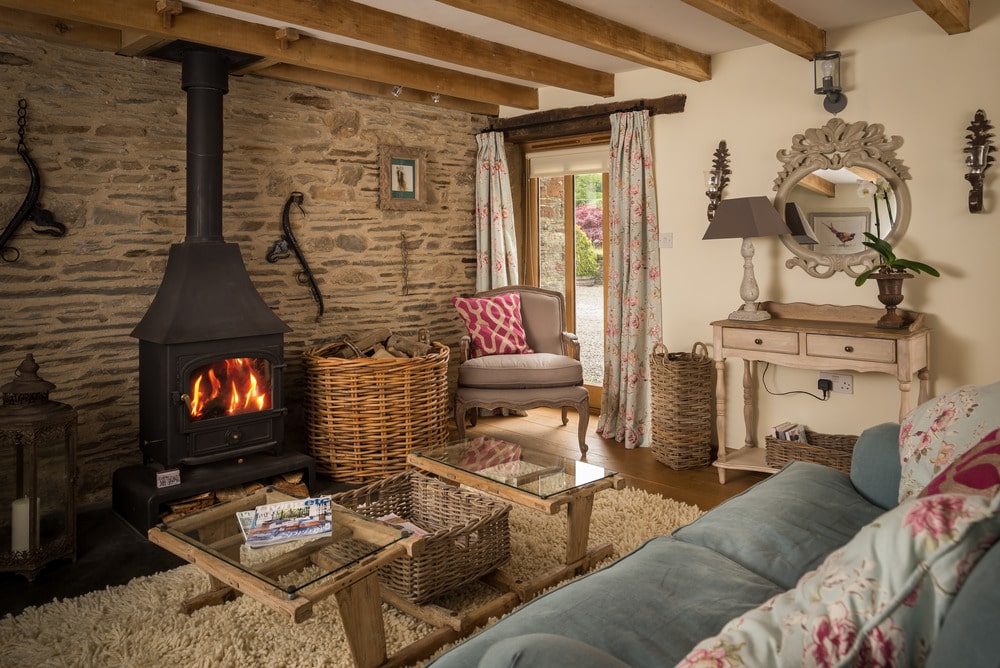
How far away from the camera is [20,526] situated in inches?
118

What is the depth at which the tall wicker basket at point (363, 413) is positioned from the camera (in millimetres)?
4113

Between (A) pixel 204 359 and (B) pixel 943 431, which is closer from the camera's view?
(B) pixel 943 431

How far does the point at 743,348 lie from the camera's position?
404cm

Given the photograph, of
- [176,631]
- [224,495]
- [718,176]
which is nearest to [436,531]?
[176,631]

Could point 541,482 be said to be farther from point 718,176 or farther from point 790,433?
point 718,176

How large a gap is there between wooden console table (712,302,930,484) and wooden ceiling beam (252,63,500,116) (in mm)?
2542

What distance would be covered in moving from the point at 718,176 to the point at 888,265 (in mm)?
1182

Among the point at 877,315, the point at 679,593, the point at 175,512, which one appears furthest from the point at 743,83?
the point at 175,512

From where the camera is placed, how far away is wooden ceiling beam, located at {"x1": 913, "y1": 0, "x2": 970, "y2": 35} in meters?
3.17

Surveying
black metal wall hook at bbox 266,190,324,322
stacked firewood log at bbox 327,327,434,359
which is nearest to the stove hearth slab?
stacked firewood log at bbox 327,327,434,359

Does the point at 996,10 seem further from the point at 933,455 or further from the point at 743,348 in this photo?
the point at 933,455

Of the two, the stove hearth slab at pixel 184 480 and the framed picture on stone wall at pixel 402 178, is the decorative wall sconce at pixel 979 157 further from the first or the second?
the stove hearth slab at pixel 184 480

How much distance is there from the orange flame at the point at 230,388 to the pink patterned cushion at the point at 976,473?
304cm

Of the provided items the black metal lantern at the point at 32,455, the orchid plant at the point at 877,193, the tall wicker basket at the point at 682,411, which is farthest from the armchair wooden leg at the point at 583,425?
the black metal lantern at the point at 32,455
